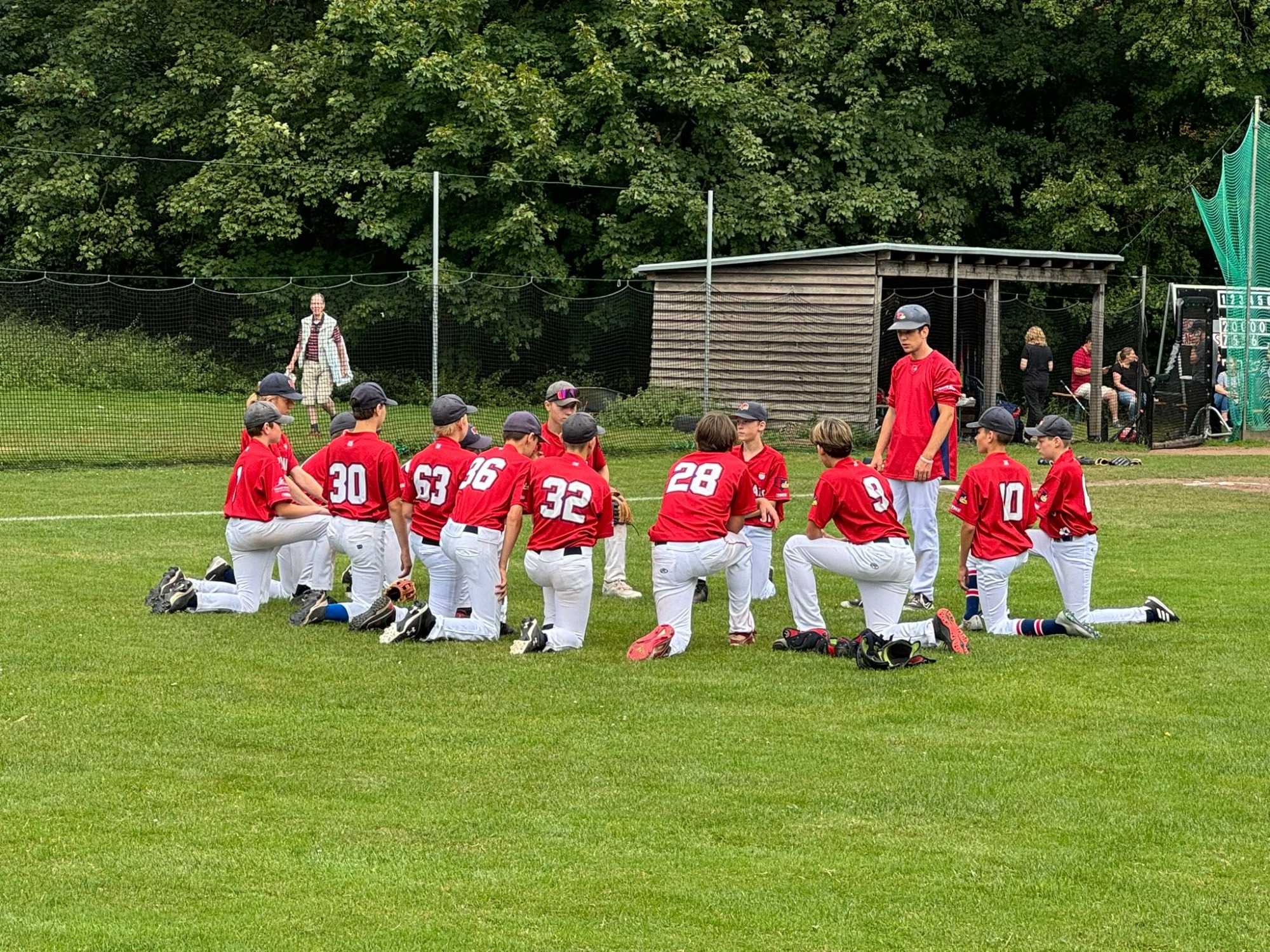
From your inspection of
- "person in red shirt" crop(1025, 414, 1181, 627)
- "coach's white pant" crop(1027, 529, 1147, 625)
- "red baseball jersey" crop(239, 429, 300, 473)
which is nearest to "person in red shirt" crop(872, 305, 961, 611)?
"person in red shirt" crop(1025, 414, 1181, 627)

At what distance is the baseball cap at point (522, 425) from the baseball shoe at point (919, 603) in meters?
2.85

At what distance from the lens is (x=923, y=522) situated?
10.6m

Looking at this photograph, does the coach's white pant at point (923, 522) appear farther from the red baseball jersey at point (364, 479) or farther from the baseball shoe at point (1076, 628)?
the red baseball jersey at point (364, 479)

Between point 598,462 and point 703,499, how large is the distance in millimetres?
1533

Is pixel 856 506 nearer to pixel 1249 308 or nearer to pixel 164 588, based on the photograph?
pixel 164 588

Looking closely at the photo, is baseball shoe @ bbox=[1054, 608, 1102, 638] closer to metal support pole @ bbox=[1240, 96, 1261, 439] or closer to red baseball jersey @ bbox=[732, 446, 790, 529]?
red baseball jersey @ bbox=[732, 446, 790, 529]

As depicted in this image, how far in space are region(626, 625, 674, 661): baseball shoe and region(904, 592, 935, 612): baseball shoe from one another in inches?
91.4

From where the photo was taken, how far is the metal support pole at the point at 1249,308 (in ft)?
78.6

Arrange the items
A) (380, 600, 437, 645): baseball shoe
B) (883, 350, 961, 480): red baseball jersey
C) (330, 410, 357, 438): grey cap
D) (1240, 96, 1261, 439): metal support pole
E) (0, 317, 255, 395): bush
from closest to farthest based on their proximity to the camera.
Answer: (380, 600, 437, 645): baseball shoe
(883, 350, 961, 480): red baseball jersey
(330, 410, 357, 438): grey cap
(0, 317, 255, 395): bush
(1240, 96, 1261, 439): metal support pole

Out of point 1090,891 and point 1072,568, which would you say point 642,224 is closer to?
point 1072,568

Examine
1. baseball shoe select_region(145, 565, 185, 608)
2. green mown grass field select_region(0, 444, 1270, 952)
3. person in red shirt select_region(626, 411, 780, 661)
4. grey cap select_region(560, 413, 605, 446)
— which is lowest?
green mown grass field select_region(0, 444, 1270, 952)

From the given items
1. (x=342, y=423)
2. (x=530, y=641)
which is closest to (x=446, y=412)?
(x=342, y=423)

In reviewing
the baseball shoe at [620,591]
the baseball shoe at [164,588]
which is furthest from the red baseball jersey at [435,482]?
the baseball shoe at [620,591]

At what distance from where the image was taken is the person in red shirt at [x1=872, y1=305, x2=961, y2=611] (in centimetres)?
1055
